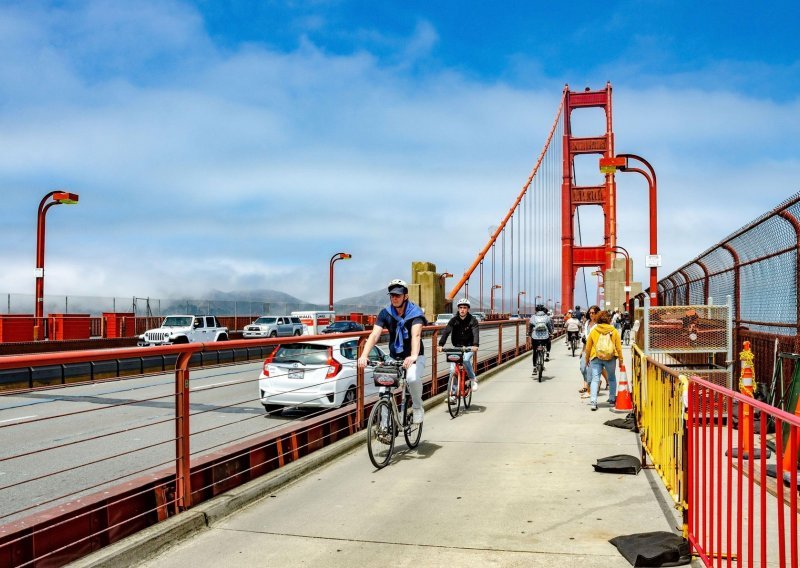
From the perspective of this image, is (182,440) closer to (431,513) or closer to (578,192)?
(431,513)

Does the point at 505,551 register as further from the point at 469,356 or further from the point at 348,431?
the point at 469,356

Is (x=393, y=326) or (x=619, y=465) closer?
(x=619, y=465)

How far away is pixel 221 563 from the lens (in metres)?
4.32

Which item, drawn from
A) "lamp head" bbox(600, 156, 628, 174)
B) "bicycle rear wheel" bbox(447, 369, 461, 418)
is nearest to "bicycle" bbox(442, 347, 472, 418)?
"bicycle rear wheel" bbox(447, 369, 461, 418)

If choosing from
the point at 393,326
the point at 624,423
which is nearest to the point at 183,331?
the point at 624,423

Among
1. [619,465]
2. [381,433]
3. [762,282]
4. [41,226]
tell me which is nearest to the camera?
[619,465]

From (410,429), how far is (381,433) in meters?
0.89

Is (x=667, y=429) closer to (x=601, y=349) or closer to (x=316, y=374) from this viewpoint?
(x=601, y=349)

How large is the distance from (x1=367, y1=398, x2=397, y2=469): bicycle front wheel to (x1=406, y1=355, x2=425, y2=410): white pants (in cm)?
44

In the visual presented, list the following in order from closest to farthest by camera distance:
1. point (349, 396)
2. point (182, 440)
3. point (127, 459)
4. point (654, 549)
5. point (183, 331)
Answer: point (654, 549), point (182, 440), point (127, 459), point (349, 396), point (183, 331)

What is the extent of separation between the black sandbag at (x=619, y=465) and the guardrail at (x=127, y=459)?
2.78 meters

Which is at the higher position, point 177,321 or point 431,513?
point 177,321

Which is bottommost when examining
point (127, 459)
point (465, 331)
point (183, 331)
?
point (127, 459)

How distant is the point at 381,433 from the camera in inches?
275
